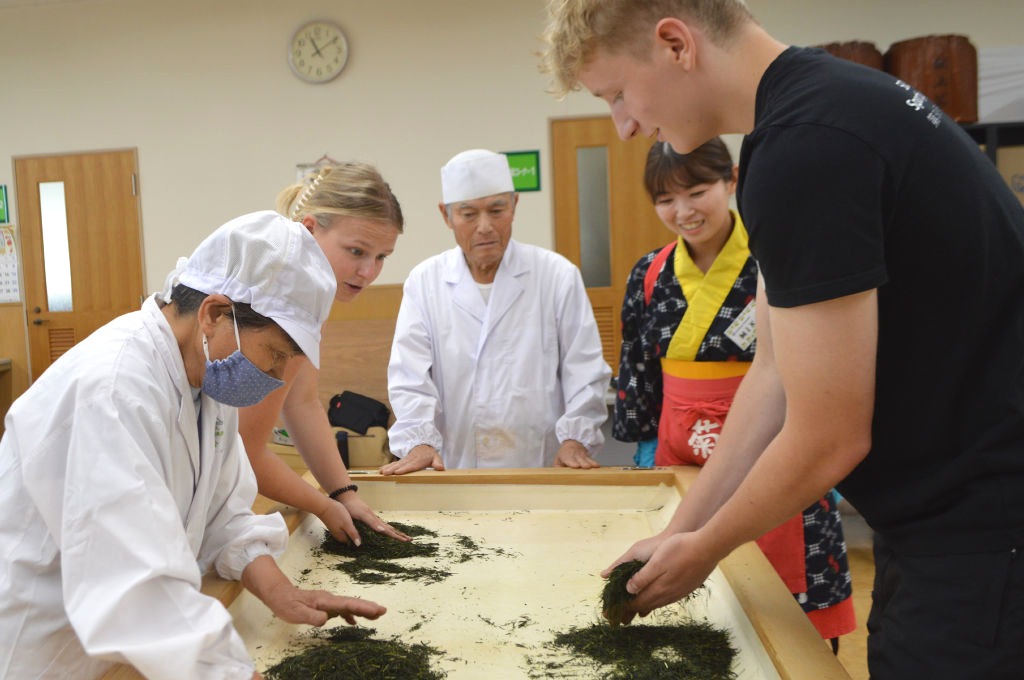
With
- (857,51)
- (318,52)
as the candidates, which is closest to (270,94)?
(318,52)

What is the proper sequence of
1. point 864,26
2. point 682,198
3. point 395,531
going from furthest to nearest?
point 864,26 < point 682,198 < point 395,531

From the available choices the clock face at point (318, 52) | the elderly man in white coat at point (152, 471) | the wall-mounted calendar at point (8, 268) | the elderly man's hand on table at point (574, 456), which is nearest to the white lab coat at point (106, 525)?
the elderly man in white coat at point (152, 471)

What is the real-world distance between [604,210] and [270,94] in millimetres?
2438

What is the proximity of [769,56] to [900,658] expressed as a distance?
70 centimetres

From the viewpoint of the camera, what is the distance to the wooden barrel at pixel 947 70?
3.96 meters

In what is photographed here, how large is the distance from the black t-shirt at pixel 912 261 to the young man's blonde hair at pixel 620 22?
89 mm

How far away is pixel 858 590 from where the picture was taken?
11.0ft

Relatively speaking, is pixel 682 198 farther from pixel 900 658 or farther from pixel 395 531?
pixel 900 658

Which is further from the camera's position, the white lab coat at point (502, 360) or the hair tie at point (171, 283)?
the white lab coat at point (502, 360)

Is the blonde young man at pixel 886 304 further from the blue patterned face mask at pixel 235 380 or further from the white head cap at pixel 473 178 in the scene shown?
the white head cap at pixel 473 178

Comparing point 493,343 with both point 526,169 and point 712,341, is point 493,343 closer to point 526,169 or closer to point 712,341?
point 712,341

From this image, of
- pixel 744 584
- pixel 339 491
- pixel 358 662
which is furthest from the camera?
pixel 339 491

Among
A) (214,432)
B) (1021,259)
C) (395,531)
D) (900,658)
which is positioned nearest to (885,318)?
(1021,259)

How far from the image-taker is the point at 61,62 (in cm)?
573
